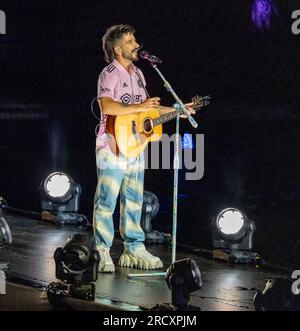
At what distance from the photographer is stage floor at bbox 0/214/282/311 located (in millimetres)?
4816

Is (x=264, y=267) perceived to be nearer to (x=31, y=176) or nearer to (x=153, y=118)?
(x=153, y=118)

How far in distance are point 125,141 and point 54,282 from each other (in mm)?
1129

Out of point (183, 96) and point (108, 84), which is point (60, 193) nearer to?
point (183, 96)

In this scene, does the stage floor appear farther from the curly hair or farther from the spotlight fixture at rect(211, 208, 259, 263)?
the curly hair

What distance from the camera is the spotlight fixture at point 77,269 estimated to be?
4.82 metres

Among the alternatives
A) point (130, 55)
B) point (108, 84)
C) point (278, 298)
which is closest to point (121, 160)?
point (108, 84)

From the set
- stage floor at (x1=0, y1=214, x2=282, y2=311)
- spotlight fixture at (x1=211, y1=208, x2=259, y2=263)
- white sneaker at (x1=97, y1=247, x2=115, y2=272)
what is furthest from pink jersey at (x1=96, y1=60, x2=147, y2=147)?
spotlight fixture at (x1=211, y1=208, x2=259, y2=263)

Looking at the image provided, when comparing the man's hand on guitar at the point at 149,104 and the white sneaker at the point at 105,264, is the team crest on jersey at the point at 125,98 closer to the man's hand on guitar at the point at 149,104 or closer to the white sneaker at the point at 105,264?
the man's hand on guitar at the point at 149,104

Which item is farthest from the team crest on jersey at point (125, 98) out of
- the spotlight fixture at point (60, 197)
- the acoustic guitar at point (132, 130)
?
the spotlight fixture at point (60, 197)

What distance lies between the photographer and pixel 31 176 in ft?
30.8

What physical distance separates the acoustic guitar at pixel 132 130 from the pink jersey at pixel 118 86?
0.26ft

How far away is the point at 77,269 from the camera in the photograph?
4.85 m

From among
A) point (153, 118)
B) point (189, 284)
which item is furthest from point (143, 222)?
point (189, 284)

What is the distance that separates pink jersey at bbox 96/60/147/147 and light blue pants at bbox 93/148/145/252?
0.16m
